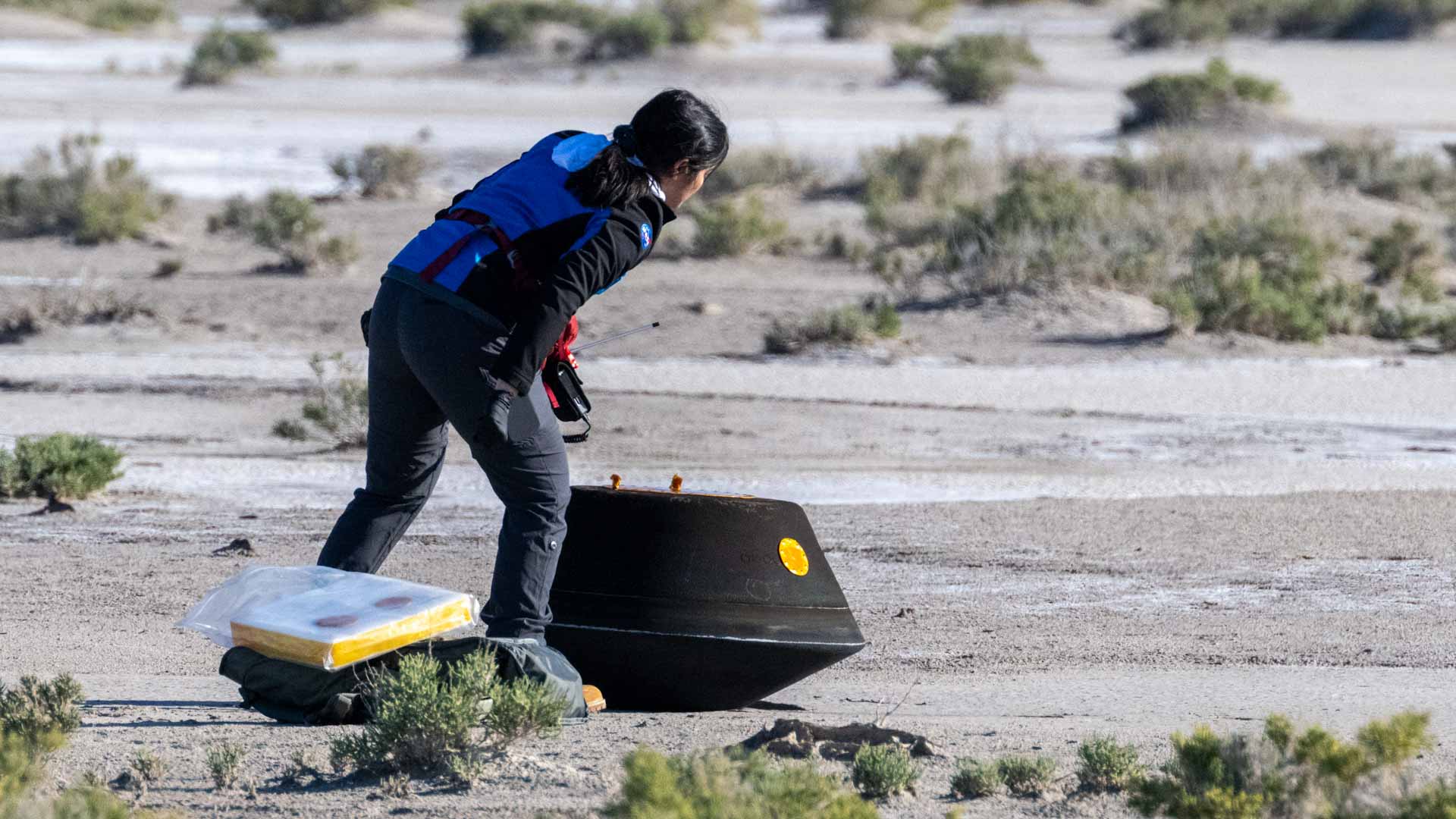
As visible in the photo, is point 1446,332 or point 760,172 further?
point 760,172

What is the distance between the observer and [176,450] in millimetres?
12406

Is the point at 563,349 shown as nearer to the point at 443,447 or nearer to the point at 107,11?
the point at 443,447

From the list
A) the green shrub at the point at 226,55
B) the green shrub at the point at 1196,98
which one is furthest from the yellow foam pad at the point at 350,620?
the green shrub at the point at 226,55

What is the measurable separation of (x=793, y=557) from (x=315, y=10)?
58.2 metres

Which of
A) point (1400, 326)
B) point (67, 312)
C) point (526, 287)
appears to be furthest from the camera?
point (1400, 326)

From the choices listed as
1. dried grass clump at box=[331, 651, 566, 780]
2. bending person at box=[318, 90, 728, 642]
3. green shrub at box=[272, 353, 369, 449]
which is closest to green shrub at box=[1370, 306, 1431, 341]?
green shrub at box=[272, 353, 369, 449]

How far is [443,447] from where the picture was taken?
5.62 m

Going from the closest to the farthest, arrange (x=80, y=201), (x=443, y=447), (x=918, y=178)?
(x=443, y=447) < (x=80, y=201) < (x=918, y=178)

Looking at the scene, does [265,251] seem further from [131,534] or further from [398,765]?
[398,765]

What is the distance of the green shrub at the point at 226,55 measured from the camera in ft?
142

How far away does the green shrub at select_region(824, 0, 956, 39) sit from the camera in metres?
57.4

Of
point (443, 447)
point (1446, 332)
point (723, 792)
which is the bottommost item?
point (1446, 332)

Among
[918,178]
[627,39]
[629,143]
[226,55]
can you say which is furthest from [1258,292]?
[226,55]

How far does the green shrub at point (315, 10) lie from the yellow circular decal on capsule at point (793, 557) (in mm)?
57343
